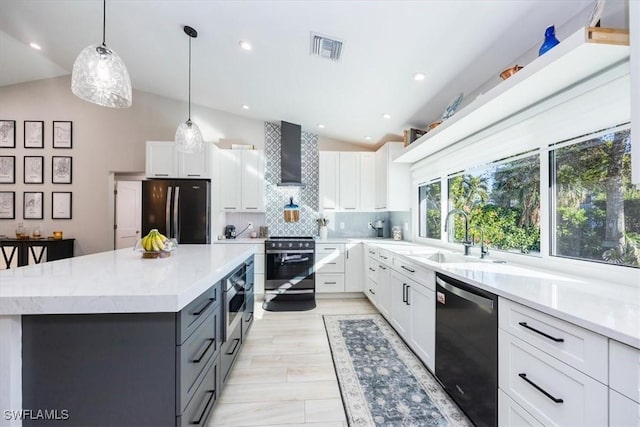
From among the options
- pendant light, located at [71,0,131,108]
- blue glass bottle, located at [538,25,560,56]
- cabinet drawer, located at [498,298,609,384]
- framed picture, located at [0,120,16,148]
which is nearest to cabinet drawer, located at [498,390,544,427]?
cabinet drawer, located at [498,298,609,384]

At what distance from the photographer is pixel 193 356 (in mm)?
1268

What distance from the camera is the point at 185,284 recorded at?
47.9 inches

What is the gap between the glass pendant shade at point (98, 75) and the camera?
1.54 meters

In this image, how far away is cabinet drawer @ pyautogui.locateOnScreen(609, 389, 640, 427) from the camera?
0.81 meters

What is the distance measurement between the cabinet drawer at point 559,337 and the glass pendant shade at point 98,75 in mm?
2489

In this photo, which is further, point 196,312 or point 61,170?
point 61,170

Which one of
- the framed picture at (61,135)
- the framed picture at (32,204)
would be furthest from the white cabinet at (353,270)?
the framed picture at (32,204)

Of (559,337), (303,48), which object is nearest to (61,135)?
(303,48)

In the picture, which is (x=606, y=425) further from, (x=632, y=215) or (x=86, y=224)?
(x=86, y=224)

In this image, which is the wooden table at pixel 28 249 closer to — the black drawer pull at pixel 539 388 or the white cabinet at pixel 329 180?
the white cabinet at pixel 329 180

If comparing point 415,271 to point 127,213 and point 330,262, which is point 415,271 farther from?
point 127,213

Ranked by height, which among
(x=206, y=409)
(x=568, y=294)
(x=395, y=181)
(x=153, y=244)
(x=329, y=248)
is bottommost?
(x=206, y=409)

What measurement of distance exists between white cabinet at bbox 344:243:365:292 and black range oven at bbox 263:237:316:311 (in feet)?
1.74

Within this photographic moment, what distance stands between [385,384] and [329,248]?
2269mm
